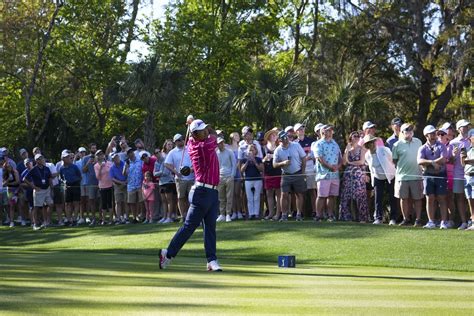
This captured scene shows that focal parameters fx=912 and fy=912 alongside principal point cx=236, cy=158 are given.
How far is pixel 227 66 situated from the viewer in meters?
46.6

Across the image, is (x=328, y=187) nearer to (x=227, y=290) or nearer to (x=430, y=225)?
(x=430, y=225)

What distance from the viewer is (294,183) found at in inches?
826

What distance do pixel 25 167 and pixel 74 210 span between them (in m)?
2.16

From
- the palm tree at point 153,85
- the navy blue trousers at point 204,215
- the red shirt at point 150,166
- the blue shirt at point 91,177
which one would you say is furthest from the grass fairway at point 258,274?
the palm tree at point 153,85

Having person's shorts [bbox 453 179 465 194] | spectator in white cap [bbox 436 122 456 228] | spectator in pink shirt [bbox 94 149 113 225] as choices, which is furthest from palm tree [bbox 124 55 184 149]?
person's shorts [bbox 453 179 465 194]

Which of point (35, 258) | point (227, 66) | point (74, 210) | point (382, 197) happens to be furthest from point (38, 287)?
point (227, 66)

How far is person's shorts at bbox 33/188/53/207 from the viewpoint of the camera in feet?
83.9

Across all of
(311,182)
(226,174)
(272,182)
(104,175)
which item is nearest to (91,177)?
(104,175)

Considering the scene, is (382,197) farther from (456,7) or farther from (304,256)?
(456,7)

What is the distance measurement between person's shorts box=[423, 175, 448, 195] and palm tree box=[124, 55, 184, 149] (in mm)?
18724

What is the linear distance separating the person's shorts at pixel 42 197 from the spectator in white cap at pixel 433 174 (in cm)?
1143

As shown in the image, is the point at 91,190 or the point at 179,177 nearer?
the point at 179,177

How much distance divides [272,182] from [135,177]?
4245 millimetres

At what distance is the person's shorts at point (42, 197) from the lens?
25578 millimetres
